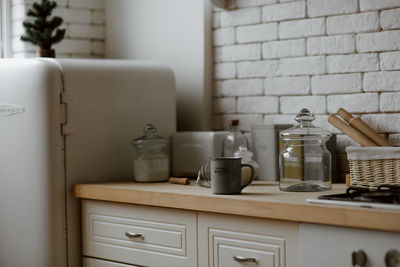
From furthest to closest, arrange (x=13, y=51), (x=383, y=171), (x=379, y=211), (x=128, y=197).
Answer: (x=13, y=51)
(x=128, y=197)
(x=383, y=171)
(x=379, y=211)

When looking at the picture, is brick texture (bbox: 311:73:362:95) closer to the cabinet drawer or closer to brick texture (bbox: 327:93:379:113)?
brick texture (bbox: 327:93:379:113)

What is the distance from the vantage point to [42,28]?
10.3 ft

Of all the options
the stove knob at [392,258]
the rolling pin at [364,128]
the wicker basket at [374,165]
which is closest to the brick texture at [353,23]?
the rolling pin at [364,128]

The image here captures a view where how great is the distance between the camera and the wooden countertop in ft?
5.99

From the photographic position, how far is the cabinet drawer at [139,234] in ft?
7.75

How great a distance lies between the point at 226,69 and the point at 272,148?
572 millimetres

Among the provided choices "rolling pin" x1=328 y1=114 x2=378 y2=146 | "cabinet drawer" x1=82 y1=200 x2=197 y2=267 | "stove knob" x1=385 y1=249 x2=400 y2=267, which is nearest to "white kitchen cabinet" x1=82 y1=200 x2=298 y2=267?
"cabinet drawer" x1=82 y1=200 x2=197 y2=267

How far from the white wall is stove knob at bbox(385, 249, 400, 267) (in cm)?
151

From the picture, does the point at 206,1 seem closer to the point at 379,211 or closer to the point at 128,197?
the point at 128,197

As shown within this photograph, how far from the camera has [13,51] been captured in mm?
3381

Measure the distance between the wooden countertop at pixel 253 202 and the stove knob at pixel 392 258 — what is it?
2.8 inches

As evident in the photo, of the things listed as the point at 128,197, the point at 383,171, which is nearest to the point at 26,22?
the point at 128,197

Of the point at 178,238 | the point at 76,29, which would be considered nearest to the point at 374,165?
the point at 178,238

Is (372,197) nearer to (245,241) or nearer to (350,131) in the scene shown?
(245,241)
